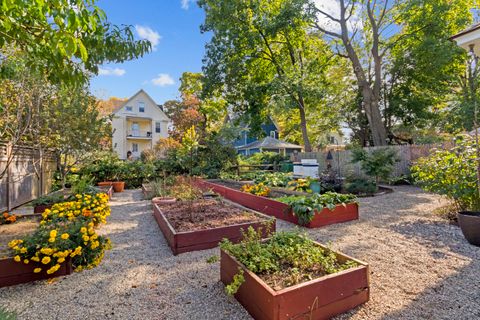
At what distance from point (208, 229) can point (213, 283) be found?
1188 mm

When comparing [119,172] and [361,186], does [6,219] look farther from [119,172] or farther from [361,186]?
[361,186]

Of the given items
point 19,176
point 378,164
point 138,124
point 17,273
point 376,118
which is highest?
point 138,124

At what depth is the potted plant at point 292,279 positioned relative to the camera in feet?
6.46

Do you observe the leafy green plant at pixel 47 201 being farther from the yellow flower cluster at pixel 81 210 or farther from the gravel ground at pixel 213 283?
the gravel ground at pixel 213 283

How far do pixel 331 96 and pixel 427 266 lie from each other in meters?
18.4

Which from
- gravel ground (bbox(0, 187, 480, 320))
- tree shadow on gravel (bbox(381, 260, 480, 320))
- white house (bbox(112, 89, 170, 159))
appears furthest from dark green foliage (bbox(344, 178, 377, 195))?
white house (bbox(112, 89, 170, 159))

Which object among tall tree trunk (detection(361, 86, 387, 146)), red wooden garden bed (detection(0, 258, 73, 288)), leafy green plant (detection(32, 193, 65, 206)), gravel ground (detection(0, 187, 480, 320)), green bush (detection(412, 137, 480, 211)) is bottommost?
gravel ground (detection(0, 187, 480, 320))

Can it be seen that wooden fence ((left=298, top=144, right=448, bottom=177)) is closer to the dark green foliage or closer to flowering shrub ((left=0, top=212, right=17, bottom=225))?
the dark green foliage

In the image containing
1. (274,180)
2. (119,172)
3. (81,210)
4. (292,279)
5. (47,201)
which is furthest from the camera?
(119,172)

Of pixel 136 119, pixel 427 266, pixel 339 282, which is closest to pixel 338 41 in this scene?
pixel 427 266

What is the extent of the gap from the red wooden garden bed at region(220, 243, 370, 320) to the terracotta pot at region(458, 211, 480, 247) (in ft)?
8.62

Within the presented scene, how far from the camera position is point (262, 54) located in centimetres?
1628

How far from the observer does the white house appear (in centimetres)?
2777

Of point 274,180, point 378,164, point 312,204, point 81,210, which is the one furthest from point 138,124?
point 312,204
